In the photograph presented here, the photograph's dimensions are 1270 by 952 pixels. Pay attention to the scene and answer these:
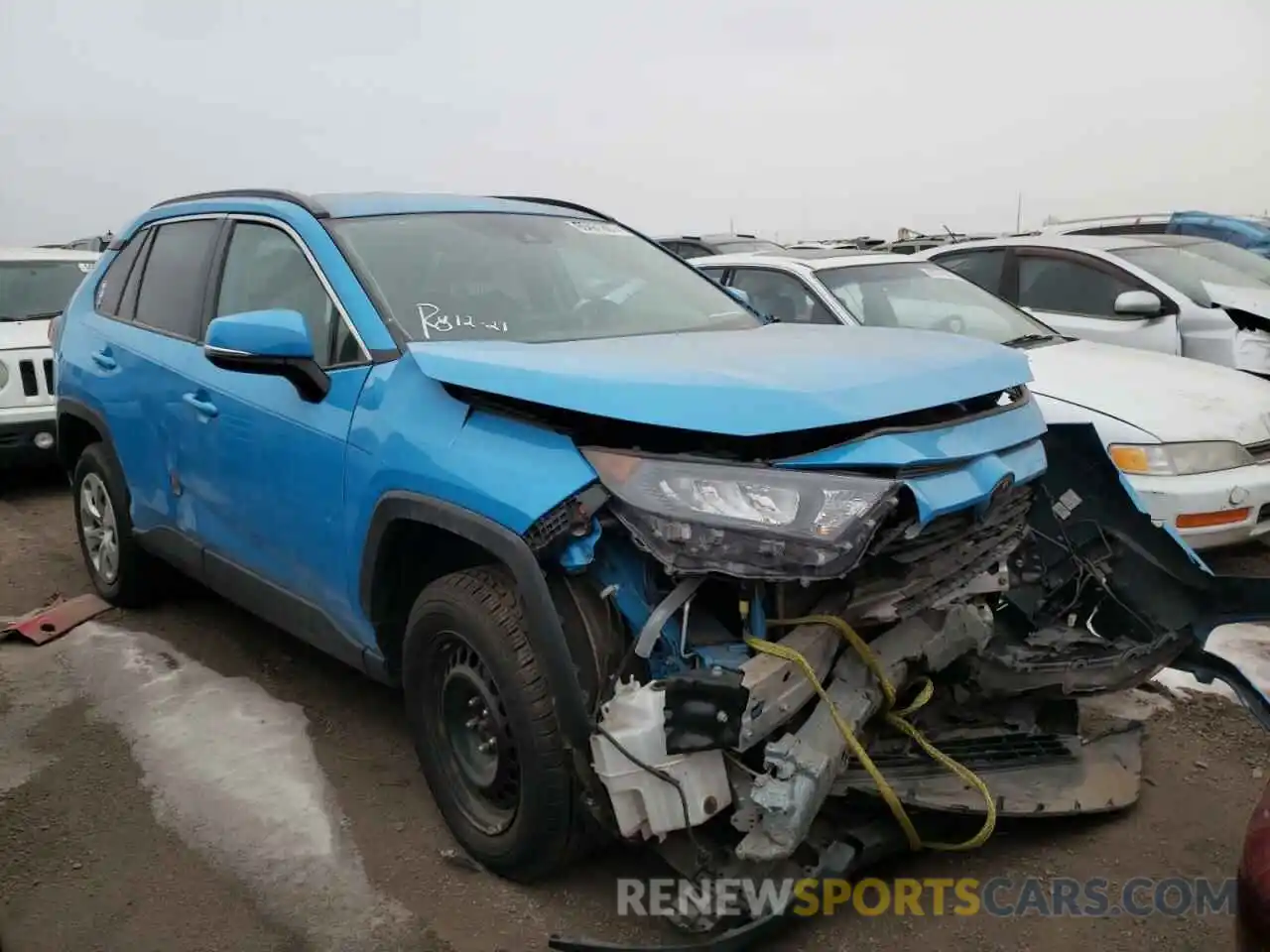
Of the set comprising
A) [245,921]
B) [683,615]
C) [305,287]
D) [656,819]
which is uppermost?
[305,287]

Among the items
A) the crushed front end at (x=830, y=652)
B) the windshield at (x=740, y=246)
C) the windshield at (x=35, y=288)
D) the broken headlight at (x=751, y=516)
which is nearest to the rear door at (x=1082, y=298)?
the crushed front end at (x=830, y=652)

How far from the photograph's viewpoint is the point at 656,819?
2.38m

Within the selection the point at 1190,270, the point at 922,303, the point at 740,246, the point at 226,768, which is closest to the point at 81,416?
the point at 226,768

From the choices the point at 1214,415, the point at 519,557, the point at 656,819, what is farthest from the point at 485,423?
the point at 1214,415

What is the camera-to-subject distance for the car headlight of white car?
461 cm

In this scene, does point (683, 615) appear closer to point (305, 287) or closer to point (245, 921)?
point (245, 921)

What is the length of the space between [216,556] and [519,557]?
1.97 m

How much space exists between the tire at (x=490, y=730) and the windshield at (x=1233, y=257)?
700 cm

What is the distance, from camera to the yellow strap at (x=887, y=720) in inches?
96.8

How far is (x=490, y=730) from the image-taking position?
278cm

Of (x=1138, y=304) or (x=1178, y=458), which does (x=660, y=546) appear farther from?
(x=1138, y=304)

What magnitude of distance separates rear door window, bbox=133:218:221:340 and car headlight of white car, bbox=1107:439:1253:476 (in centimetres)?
391

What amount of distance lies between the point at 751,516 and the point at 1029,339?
14.0 feet

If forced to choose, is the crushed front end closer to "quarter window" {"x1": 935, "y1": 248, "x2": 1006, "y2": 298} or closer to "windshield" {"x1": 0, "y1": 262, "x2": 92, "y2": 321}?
"quarter window" {"x1": 935, "y1": 248, "x2": 1006, "y2": 298}
